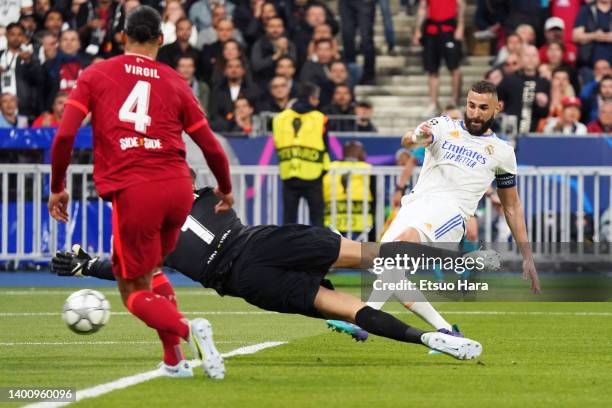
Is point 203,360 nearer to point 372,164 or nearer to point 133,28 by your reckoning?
point 133,28

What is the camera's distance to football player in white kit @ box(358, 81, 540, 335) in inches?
464

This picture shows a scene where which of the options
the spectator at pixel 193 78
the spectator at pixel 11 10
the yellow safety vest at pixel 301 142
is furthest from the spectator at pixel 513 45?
the spectator at pixel 11 10

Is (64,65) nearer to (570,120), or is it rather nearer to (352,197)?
(352,197)

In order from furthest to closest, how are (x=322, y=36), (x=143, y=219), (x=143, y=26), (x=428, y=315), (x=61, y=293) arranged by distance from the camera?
(x=322, y=36)
(x=61, y=293)
(x=428, y=315)
(x=143, y=26)
(x=143, y=219)

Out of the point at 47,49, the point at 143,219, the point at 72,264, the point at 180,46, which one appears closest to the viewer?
the point at 143,219

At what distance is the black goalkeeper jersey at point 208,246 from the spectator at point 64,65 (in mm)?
13874

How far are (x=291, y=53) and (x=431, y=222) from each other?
43.2ft

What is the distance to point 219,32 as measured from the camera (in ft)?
81.0

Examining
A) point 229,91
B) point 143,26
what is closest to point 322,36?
point 229,91

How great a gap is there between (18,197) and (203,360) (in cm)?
1192

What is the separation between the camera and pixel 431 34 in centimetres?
2422

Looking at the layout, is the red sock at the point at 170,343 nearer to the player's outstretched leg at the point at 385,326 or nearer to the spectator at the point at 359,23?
the player's outstretched leg at the point at 385,326

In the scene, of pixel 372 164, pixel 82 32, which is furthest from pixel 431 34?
pixel 82 32

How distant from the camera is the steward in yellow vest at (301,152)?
64.1ft
